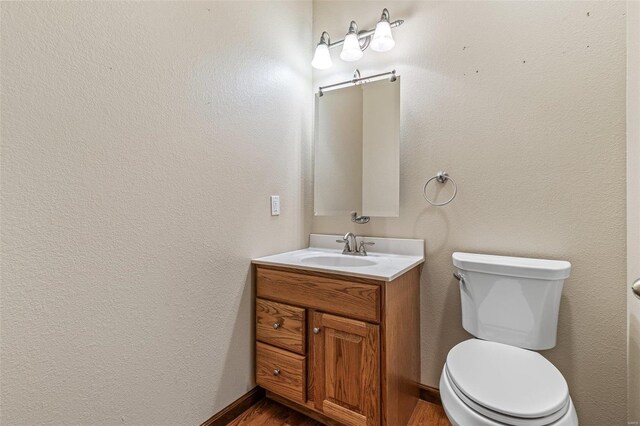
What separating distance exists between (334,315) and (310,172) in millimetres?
1001

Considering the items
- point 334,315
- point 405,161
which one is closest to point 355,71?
point 405,161

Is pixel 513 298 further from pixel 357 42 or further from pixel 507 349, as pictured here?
pixel 357 42

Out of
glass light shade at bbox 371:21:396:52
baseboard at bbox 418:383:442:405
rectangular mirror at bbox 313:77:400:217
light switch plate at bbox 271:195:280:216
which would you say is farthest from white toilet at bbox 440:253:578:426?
glass light shade at bbox 371:21:396:52

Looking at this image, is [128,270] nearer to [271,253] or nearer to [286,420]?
[271,253]

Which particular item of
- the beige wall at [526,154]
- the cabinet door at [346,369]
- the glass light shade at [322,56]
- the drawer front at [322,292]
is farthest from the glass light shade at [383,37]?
the cabinet door at [346,369]

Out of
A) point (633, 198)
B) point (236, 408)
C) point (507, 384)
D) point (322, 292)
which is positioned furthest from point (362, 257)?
point (633, 198)

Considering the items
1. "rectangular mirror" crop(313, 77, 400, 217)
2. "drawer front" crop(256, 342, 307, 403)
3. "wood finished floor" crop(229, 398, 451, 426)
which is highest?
"rectangular mirror" crop(313, 77, 400, 217)

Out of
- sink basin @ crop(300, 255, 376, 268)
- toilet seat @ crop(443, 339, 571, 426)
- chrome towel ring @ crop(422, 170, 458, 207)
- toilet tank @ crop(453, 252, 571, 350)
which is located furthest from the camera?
sink basin @ crop(300, 255, 376, 268)

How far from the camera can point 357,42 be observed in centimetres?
172

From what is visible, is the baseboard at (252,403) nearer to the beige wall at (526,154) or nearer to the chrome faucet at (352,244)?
the beige wall at (526,154)

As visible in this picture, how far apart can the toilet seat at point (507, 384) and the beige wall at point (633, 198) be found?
0.38m

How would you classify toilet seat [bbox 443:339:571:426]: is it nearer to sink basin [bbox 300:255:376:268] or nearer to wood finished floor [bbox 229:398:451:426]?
wood finished floor [bbox 229:398:451:426]

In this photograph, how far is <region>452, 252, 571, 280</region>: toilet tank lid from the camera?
116cm

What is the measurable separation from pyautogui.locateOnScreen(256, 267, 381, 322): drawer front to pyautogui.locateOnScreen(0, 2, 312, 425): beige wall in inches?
5.2
